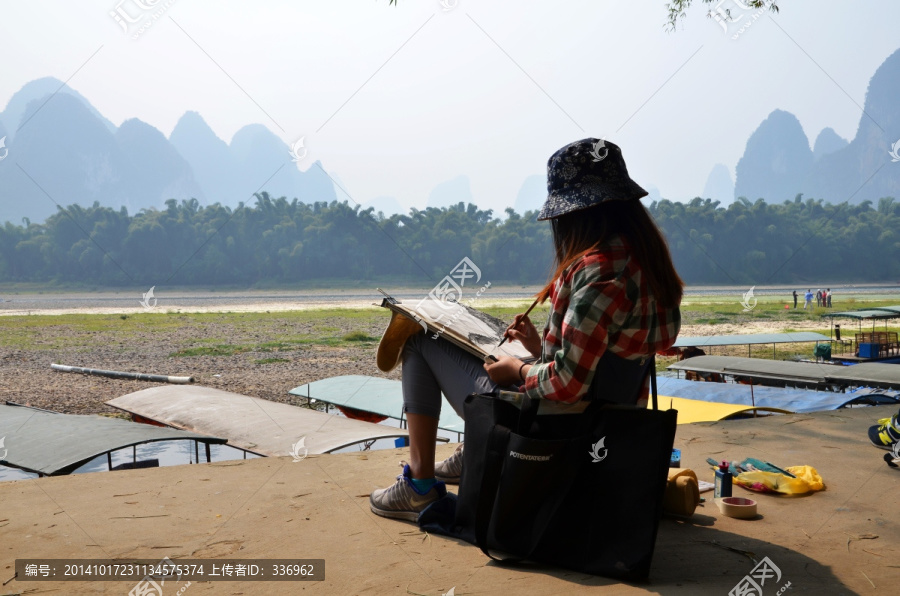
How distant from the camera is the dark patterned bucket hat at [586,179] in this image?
273 centimetres

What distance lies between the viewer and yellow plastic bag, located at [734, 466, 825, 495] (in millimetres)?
3773

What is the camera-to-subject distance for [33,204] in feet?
641

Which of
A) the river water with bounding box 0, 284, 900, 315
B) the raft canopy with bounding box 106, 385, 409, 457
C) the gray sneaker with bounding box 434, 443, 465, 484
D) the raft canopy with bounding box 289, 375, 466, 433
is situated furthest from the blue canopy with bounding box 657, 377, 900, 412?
the river water with bounding box 0, 284, 900, 315

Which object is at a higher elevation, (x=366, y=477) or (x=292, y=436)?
(x=366, y=477)

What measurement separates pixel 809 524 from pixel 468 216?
328ft

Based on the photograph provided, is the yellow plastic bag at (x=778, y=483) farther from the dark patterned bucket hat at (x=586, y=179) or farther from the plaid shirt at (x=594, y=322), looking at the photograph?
the dark patterned bucket hat at (x=586, y=179)

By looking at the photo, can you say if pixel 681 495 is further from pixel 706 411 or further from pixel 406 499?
pixel 706 411

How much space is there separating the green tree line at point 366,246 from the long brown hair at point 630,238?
8472cm

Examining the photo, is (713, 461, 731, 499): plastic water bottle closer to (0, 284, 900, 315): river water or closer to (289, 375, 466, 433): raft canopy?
(289, 375, 466, 433): raft canopy

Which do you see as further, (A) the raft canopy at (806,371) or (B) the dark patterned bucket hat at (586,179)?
(A) the raft canopy at (806,371)

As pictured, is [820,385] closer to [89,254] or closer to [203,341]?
[203,341]

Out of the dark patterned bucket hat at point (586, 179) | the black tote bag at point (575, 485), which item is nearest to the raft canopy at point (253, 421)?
the black tote bag at point (575, 485)

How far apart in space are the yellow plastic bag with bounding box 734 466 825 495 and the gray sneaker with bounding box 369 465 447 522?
1.55m

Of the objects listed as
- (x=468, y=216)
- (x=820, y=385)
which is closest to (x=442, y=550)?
(x=820, y=385)
